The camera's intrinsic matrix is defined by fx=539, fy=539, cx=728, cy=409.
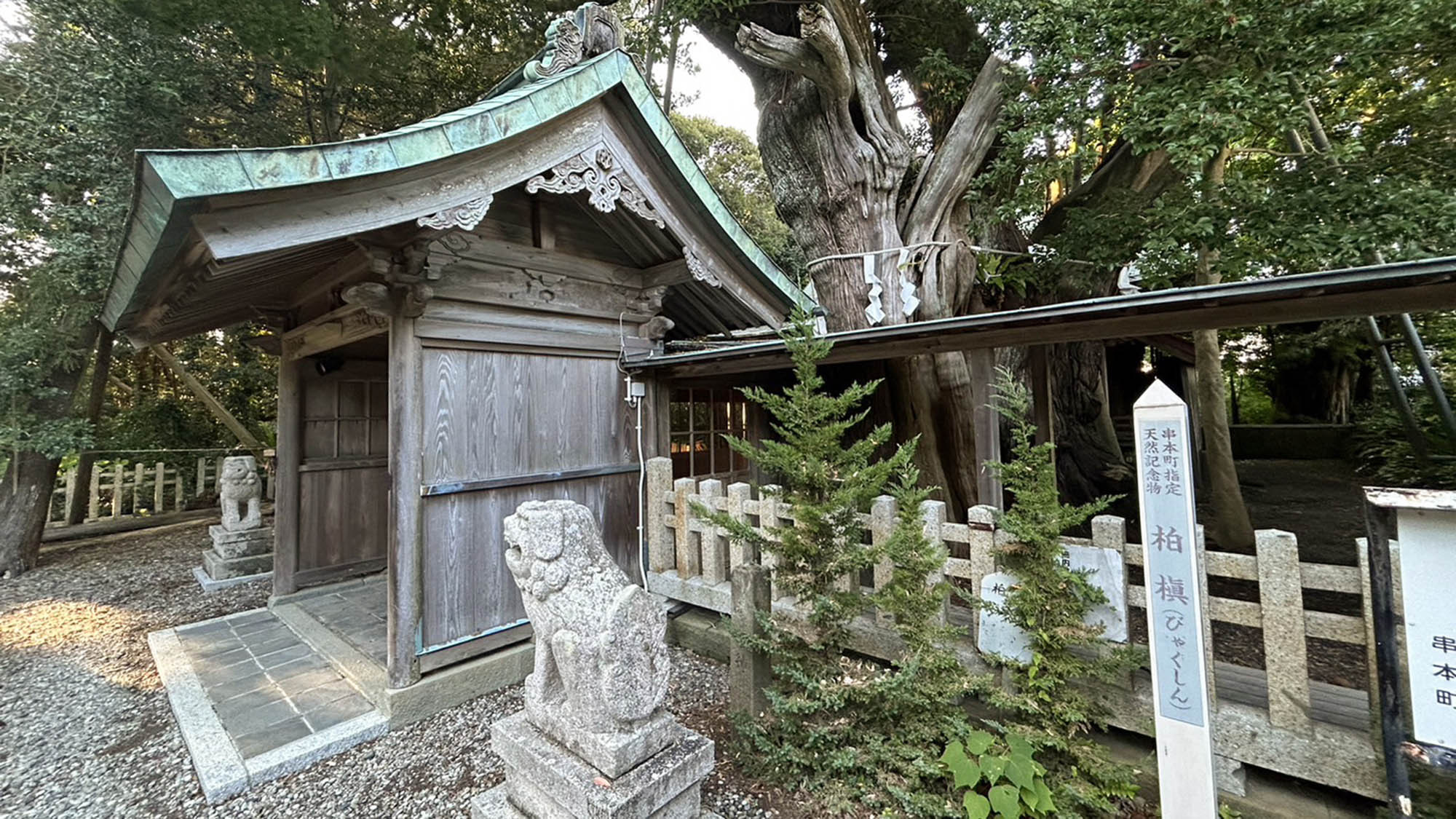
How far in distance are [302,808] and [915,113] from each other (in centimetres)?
1118

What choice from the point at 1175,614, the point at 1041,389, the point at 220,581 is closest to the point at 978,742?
the point at 1175,614

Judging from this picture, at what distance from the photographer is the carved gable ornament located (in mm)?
3445

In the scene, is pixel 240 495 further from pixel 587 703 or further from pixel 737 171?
pixel 737 171

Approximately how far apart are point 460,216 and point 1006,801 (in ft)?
12.7

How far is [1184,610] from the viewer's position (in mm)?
1985

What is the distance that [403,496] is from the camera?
343cm

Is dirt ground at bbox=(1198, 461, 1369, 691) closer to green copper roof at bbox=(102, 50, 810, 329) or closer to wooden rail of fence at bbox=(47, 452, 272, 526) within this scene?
green copper roof at bbox=(102, 50, 810, 329)

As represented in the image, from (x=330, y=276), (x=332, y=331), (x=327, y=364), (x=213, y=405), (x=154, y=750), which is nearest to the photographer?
(x=154, y=750)

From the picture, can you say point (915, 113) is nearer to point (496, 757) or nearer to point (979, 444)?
point (979, 444)

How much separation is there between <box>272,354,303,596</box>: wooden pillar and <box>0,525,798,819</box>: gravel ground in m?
0.90

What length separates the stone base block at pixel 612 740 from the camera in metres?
2.13

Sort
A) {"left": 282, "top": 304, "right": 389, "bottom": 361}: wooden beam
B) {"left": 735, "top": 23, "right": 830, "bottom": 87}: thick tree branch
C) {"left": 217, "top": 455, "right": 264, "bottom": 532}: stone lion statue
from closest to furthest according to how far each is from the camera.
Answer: {"left": 282, "top": 304, "right": 389, "bottom": 361}: wooden beam → {"left": 735, "top": 23, "right": 830, "bottom": 87}: thick tree branch → {"left": 217, "top": 455, "right": 264, "bottom": 532}: stone lion statue

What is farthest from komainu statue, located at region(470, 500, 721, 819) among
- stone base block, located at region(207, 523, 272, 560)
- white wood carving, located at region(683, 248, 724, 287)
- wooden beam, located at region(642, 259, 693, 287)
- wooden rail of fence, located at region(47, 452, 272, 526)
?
wooden rail of fence, located at region(47, 452, 272, 526)

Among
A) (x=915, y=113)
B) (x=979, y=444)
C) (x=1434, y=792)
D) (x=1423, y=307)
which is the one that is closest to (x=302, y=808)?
(x=979, y=444)
